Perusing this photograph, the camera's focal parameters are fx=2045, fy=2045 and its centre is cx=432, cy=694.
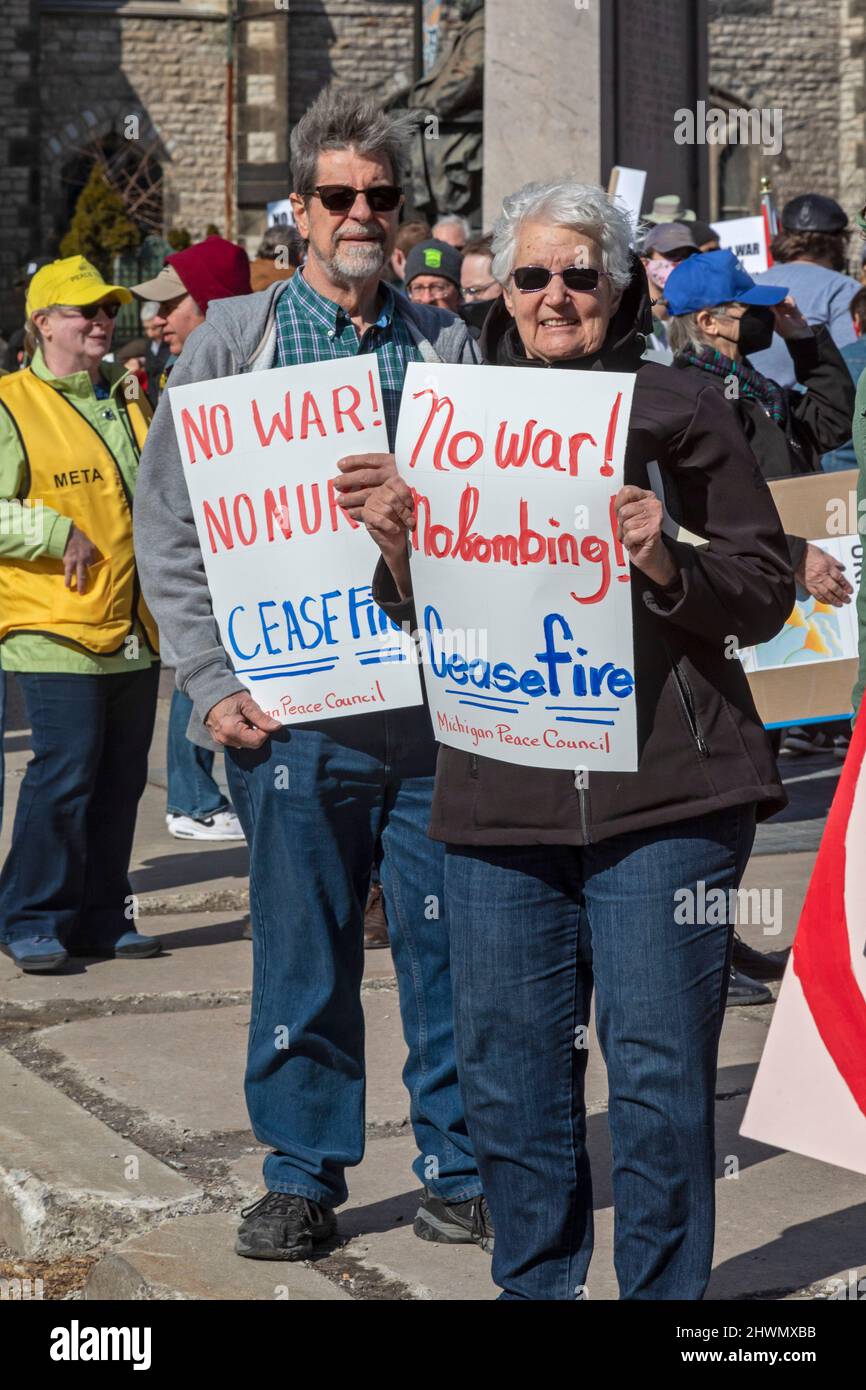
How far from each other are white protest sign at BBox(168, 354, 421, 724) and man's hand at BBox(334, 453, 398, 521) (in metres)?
0.46

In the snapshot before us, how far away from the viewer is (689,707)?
3.12 meters

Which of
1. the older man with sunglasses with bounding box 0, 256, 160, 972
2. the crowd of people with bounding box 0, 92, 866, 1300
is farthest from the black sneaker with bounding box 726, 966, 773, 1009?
the older man with sunglasses with bounding box 0, 256, 160, 972

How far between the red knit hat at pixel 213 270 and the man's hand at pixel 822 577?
2978 millimetres

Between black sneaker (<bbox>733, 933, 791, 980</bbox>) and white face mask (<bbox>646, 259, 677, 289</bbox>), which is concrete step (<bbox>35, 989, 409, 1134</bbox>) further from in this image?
white face mask (<bbox>646, 259, 677, 289</bbox>)

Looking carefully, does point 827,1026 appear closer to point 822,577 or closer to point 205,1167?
point 822,577

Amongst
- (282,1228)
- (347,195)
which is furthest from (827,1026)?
(347,195)

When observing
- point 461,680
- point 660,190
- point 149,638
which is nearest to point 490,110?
point 660,190

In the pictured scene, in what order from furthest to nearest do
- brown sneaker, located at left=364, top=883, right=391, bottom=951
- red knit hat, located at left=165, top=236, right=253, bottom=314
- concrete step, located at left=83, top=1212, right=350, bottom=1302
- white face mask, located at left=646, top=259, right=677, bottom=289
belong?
white face mask, located at left=646, top=259, right=677, bottom=289, red knit hat, located at left=165, top=236, right=253, bottom=314, brown sneaker, located at left=364, top=883, right=391, bottom=951, concrete step, located at left=83, top=1212, right=350, bottom=1302

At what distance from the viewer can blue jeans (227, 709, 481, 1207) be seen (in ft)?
12.7

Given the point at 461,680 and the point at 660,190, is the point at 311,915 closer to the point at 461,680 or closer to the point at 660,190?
the point at 461,680

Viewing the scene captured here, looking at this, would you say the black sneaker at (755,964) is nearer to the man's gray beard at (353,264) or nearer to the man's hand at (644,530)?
the man's gray beard at (353,264)

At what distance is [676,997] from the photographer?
306 cm

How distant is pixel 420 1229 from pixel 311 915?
65cm

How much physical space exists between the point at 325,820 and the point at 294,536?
54cm
